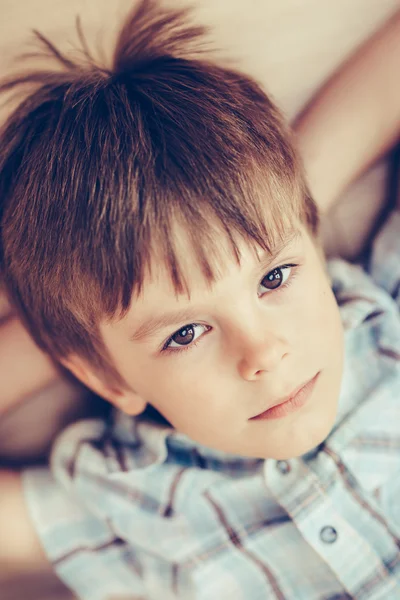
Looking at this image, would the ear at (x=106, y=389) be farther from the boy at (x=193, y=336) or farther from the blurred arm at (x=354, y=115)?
the blurred arm at (x=354, y=115)

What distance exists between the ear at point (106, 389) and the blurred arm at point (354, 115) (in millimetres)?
329

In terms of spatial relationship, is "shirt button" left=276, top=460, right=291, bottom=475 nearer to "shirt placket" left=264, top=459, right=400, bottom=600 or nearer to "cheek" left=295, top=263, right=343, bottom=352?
"shirt placket" left=264, top=459, right=400, bottom=600

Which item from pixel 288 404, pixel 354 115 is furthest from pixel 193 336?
pixel 354 115

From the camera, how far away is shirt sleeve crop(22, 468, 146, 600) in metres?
0.70

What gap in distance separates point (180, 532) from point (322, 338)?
309 mm

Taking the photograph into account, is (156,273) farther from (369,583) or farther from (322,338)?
(369,583)

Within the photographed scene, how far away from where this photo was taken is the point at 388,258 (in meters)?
0.71

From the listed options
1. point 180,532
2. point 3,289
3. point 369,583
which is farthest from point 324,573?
point 3,289

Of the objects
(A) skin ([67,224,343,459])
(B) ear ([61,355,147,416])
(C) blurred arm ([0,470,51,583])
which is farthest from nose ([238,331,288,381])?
(C) blurred arm ([0,470,51,583])

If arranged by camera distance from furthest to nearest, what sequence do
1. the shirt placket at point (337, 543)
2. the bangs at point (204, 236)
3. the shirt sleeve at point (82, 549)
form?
the shirt sleeve at point (82, 549) < the shirt placket at point (337, 543) < the bangs at point (204, 236)

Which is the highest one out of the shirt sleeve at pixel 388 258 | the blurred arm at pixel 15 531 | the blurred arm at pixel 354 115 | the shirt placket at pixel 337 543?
the blurred arm at pixel 354 115

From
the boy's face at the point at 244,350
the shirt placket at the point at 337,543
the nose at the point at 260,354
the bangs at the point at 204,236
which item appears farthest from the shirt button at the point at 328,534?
the bangs at the point at 204,236

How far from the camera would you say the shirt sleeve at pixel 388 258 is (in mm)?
705

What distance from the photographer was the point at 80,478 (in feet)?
2.30
